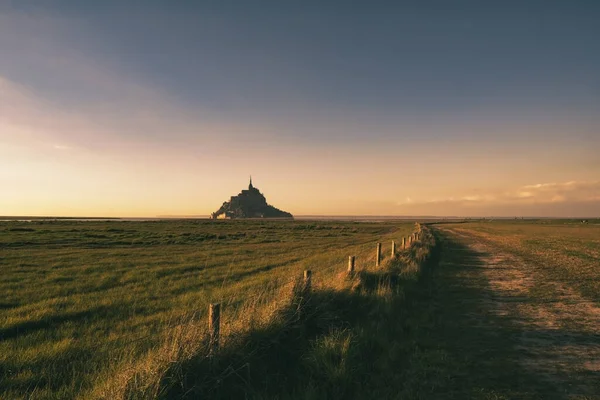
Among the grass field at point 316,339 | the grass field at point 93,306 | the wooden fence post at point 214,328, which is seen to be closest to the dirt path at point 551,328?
the grass field at point 316,339

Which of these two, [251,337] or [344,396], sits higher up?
[251,337]

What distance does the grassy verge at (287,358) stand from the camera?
508cm

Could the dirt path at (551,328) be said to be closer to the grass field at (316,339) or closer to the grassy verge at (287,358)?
the grass field at (316,339)

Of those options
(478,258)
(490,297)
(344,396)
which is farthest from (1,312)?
(478,258)

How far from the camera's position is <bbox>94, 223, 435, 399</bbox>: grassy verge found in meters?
5.08

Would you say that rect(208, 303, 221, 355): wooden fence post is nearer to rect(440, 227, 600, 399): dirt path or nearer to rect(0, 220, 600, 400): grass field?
rect(0, 220, 600, 400): grass field

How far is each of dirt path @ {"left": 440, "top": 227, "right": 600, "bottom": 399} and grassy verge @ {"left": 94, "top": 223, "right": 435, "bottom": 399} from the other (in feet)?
8.34

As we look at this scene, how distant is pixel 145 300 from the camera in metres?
13.8

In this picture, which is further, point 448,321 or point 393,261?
point 393,261

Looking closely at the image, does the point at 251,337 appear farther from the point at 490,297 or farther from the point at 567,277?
the point at 567,277

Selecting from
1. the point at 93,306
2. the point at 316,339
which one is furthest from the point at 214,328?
the point at 93,306

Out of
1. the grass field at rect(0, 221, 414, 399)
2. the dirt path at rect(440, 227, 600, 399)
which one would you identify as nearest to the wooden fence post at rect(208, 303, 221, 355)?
the grass field at rect(0, 221, 414, 399)

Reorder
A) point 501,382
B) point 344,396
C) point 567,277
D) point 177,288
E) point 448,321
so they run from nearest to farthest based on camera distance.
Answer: point 344,396, point 501,382, point 448,321, point 177,288, point 567,277

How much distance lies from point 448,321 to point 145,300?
10442 mm
